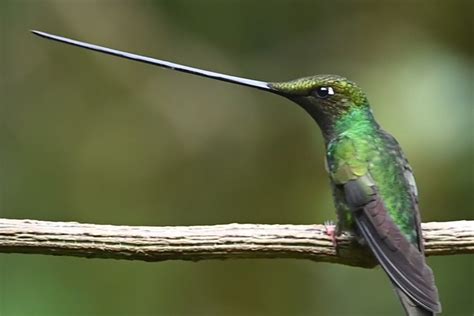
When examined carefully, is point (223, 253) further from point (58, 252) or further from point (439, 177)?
point (439, 177)

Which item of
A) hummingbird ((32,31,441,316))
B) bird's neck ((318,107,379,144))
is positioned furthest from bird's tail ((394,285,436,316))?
bird's neck ((318,107,379,144))

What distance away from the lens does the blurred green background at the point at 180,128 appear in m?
4.18

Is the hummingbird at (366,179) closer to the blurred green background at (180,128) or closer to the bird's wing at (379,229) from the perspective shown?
the bird's wing at (379,229)

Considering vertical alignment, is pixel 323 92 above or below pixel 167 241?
above

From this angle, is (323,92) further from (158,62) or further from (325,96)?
(158,62)

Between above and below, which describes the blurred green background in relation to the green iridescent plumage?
above

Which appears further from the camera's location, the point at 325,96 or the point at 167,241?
the point at 325,96

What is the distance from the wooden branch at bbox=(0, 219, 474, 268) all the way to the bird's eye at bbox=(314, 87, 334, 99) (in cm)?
39

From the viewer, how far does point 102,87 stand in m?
4.74

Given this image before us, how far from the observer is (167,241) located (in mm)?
2137

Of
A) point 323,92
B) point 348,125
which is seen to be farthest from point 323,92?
point 348,125

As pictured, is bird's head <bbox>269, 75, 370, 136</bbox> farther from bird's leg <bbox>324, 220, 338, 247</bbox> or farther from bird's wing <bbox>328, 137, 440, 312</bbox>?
bird's leg <bbox>324, 220, 338, 247</bbox>

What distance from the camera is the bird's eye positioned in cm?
235

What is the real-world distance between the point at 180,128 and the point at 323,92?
2.29m
